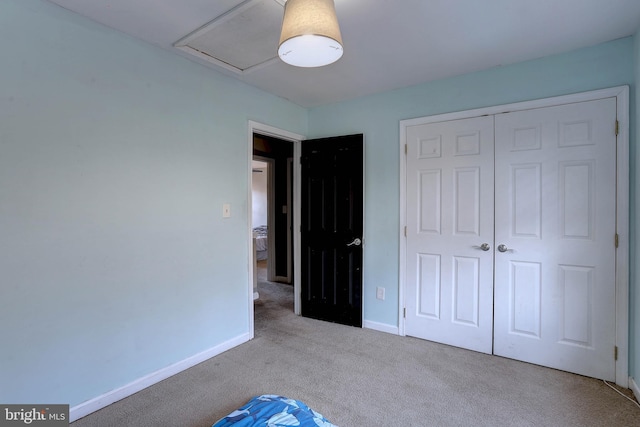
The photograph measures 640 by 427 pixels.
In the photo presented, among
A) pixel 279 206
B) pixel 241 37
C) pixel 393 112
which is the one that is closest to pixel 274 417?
pixel 241 37

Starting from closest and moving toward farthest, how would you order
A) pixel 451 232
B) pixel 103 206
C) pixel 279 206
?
pixel 103 206 < pixel 451 232 < pixel 279 206

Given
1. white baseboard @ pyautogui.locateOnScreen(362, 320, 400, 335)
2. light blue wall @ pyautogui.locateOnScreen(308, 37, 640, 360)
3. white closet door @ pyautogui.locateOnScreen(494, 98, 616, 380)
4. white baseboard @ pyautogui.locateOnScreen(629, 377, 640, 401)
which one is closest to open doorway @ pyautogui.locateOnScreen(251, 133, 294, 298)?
light blue wall @ pyautogui.locateOnScreen(308, 37, 640, 360)

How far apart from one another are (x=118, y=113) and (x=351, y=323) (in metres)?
2.78

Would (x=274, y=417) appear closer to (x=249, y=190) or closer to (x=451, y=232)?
(x=249, y=190)

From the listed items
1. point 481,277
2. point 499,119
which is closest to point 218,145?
point 499,119

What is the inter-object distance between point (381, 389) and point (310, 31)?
2.20 m

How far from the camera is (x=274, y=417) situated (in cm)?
138

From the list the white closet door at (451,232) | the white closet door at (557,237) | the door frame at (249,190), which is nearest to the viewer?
the white closet door at (557,237)

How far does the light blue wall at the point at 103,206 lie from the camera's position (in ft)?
5.44

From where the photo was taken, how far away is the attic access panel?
184 centimetres

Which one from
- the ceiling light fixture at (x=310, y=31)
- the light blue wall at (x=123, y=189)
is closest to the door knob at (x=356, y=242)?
the light blue wall at (x=123, y=189)

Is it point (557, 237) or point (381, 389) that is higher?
point (557, 237)

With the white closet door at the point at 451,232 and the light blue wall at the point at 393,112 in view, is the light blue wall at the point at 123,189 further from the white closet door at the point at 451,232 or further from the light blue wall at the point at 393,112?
the white closet door at the point at 451,232

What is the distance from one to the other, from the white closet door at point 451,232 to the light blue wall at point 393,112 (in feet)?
0.55
